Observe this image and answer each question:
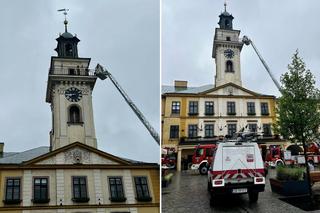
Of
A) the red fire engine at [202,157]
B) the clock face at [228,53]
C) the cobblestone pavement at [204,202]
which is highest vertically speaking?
the clock face at [228,53]

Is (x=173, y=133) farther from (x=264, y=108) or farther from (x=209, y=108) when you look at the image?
(x=264, y=108)

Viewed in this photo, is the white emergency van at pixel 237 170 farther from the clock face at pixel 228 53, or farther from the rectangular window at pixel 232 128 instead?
the clock face at pixel 228 53

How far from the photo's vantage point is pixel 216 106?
5824mm

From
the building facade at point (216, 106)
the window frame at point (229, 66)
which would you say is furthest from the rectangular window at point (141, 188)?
the window frame at point (229, 66)

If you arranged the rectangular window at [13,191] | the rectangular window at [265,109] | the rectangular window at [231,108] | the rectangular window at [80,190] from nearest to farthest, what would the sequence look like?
the rectangular window at [13,191] < the rectangular window at [80,190] < the rectangular window at [265,109] < the rectangular window at [231,108]

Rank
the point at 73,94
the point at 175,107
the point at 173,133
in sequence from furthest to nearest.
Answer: the point at 175,107
the point at 173,133
the point at 73,94

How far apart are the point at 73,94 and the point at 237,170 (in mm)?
2620

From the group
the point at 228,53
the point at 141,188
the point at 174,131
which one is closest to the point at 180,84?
the point at 174,131

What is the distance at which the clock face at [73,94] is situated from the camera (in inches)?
199

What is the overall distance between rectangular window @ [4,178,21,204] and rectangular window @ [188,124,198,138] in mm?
2621

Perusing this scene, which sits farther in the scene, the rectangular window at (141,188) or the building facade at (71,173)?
the rectangular window at (141,188)

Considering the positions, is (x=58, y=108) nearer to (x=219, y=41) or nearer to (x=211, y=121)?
(x=211, y=121)

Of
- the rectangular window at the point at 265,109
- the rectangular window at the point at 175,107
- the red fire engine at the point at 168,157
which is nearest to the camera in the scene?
the rectangular window at the point at 265,109

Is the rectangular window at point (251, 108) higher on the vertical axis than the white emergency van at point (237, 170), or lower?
higher
